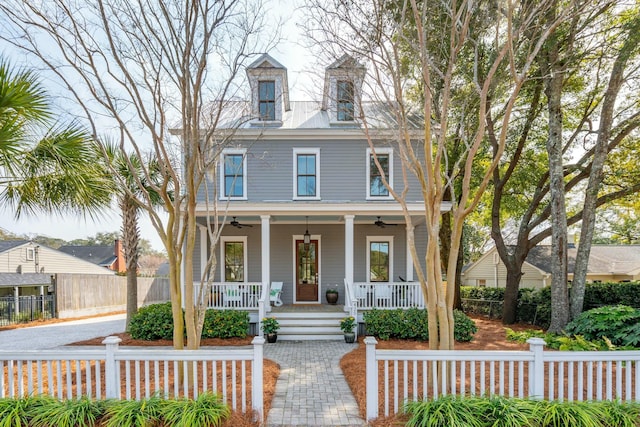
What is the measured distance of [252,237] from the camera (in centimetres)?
1170

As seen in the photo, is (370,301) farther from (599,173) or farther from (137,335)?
(599,173)

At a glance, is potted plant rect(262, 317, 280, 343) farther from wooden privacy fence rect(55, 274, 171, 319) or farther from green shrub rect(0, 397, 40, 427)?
wooden privacy fence rect(55, 274, 171, 319)

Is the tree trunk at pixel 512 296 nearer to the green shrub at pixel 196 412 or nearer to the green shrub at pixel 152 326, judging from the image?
the green shrub at pixel 152 326

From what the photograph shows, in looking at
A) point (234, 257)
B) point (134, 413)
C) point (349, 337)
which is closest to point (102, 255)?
point (234, 257)

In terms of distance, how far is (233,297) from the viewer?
362 inches

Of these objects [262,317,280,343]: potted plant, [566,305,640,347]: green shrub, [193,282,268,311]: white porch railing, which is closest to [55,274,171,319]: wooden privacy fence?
[193,282,268,311]: white porch railing

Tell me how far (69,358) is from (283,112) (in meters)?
9.82

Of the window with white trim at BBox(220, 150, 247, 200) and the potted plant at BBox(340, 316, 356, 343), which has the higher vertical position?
the window with white trim at BBox(220, 150, 247, 200)

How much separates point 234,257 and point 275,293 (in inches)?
91.3

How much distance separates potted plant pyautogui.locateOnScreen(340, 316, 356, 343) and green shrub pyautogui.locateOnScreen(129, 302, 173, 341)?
13.7 feet

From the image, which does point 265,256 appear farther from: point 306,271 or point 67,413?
point 67,413

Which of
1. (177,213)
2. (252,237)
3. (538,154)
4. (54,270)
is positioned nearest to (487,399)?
(177,213)

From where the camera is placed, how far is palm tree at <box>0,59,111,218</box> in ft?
16.2

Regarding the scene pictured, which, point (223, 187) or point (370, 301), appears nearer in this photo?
point (370, 301)
